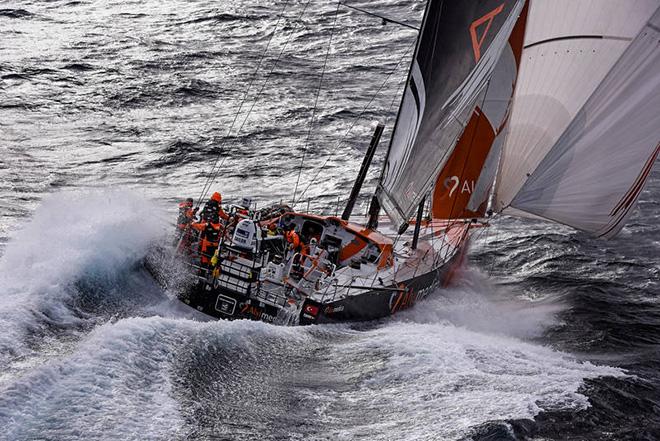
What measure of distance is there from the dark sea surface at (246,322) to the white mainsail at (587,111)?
200cm

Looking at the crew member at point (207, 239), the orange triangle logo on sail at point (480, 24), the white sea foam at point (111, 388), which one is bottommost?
the white sea foam at point (111, 388)

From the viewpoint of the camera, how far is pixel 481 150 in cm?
1764

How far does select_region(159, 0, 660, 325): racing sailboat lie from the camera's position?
48.6ft

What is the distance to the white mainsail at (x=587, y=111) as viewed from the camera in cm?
1573

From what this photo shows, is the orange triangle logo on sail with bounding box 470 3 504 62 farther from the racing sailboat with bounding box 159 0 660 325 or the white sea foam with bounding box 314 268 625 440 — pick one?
the white sea foam with bounding box 314 268 625 440

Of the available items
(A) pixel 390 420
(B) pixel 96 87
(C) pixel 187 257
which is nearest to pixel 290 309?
(C) pixel 187 257

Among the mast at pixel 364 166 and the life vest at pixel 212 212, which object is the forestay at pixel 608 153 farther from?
the life vest at pixel 212 212

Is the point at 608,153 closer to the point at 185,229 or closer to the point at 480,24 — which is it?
the point at 480,24

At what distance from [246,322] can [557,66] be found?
6817 millimetres

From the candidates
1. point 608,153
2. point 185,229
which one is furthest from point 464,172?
point 185,229

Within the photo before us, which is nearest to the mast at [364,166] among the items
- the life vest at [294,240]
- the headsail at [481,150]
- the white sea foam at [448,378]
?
the headsail at [481,150]

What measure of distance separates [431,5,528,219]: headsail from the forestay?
90 centimetres

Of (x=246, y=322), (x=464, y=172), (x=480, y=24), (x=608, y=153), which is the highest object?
(x=480, y=24)

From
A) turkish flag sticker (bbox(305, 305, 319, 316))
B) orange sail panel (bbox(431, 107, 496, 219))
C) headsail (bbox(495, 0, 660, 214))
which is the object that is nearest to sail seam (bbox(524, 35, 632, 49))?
headsail (bbox(495, 0, 660, 214))
